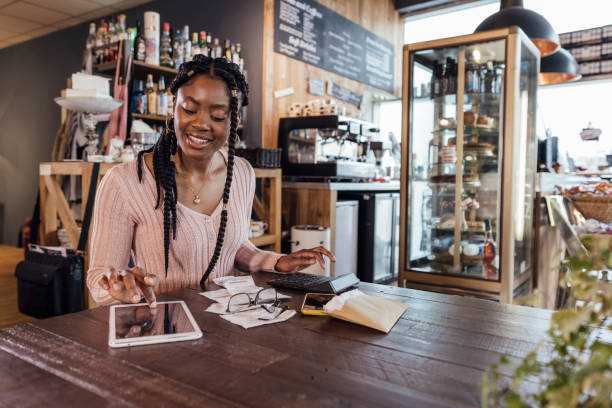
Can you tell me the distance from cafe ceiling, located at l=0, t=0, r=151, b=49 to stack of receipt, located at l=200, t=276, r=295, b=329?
201 inches

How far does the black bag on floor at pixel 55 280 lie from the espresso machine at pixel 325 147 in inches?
77.7

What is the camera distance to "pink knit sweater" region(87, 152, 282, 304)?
1433mm

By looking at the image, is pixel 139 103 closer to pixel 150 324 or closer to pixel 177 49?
pixel 177 49

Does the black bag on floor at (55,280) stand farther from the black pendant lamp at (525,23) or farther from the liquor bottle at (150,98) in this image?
the black pendant lamp at (525,23)

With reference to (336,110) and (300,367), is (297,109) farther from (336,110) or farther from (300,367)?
(300,367)

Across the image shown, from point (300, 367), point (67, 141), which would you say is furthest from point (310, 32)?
point (300, 367)

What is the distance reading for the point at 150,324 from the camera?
1.03m

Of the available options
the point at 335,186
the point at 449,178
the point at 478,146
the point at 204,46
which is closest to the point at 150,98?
the point at 204,46

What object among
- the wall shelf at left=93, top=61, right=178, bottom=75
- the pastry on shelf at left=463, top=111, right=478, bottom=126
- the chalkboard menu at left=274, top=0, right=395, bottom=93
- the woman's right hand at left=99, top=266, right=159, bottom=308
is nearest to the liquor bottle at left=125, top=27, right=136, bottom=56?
the wall shelf at left=93, top=61, right=178, bottom=75

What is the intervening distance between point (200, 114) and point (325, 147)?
295 cm

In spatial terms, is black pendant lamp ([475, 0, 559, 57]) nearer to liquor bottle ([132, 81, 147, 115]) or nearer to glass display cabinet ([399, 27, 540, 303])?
glass display cabinet ([399, 27, 540, 303])

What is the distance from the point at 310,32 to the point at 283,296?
4.42 m

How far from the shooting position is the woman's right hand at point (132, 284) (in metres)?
1.05

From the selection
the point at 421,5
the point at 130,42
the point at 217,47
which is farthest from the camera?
the point at 421,5
